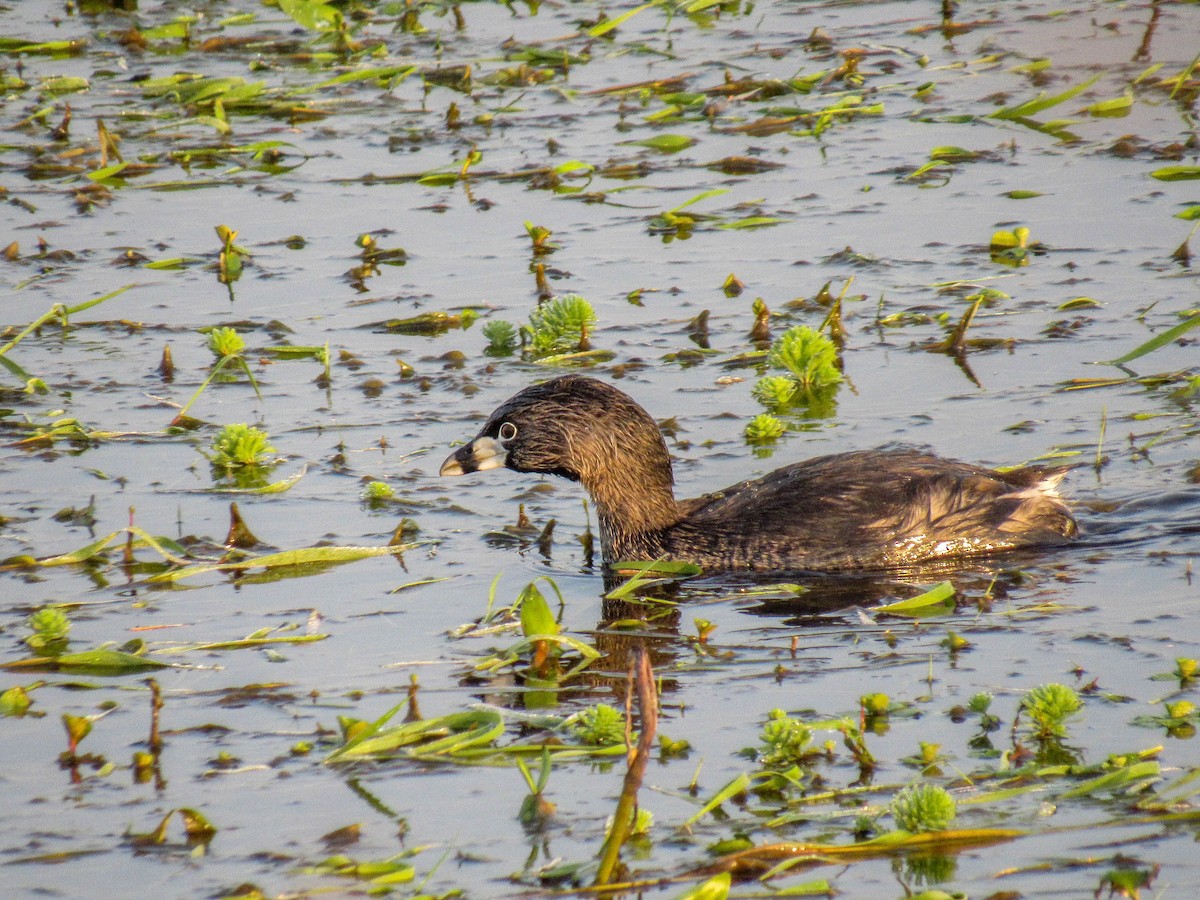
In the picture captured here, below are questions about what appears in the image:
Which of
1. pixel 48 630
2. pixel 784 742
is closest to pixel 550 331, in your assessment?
pixel 48 630

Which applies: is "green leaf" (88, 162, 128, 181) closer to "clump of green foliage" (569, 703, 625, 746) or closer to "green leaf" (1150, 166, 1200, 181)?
"green leaf" (1150, 166, 1200, 181)

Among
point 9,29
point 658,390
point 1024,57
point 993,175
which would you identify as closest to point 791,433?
point 658,390

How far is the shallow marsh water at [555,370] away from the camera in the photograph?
5.01 metres

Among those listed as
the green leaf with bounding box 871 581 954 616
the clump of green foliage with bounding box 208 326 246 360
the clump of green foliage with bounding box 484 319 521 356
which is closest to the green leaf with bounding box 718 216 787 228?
the clump of green foliage with bounding box 484 319 521 356

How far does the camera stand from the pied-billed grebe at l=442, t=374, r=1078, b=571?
24.4ft

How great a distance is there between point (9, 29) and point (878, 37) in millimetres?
7830

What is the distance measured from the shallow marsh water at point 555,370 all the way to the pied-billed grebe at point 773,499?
8.7 inches

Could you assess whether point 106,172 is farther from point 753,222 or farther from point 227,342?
point 753,222

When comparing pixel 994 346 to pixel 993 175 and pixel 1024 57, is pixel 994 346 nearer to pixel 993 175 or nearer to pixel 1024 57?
pixel 993 175

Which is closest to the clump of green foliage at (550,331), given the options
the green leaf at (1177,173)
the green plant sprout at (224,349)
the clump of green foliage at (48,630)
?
the green plant sprout at (224,349)

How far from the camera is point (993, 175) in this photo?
11609 millimetres

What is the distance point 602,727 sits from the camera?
535cm

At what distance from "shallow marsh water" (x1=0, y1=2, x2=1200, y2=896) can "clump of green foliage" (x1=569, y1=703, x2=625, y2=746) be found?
0.11 meters

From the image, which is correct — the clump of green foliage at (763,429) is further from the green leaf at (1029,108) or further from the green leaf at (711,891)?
→ the green leaf at (711,891)
